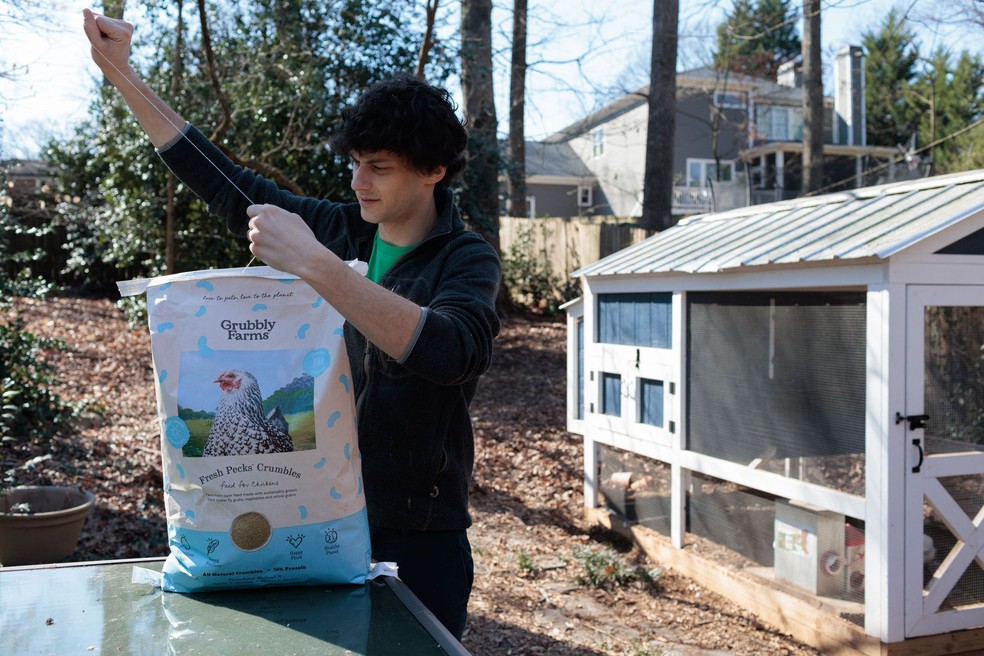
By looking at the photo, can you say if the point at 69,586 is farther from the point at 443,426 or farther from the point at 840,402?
the point at 840,402

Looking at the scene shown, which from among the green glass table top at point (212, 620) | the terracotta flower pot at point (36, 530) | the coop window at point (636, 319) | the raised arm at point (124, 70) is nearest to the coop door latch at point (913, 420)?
the coop window at point (636, 319)

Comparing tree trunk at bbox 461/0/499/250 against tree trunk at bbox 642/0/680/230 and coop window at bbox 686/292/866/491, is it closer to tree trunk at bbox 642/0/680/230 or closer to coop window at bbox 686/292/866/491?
tree trunk at bbox 642/0/680/230

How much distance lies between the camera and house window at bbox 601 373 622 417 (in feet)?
19.8

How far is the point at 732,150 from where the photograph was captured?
3003 centimetres

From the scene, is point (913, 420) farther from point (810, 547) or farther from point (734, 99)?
point (734, 99)

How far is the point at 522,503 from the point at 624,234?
822cm

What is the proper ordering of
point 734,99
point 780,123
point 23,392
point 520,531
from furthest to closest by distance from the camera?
point 780,123 < point 734,99 < point 520,531 < point 23,392

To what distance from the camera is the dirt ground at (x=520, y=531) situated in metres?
4.56

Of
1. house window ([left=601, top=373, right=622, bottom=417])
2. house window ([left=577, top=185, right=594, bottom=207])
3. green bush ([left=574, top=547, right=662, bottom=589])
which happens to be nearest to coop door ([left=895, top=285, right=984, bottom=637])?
green bush ([left=574, top=547, right=662, bottom=589])

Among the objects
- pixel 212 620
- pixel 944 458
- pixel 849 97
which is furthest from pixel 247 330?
pixel 849 97

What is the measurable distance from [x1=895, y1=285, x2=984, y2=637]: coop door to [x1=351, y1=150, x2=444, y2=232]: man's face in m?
2.90

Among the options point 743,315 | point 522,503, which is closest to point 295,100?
point 522,503

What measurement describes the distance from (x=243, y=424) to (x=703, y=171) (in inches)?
1184

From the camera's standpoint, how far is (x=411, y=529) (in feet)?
5.82
